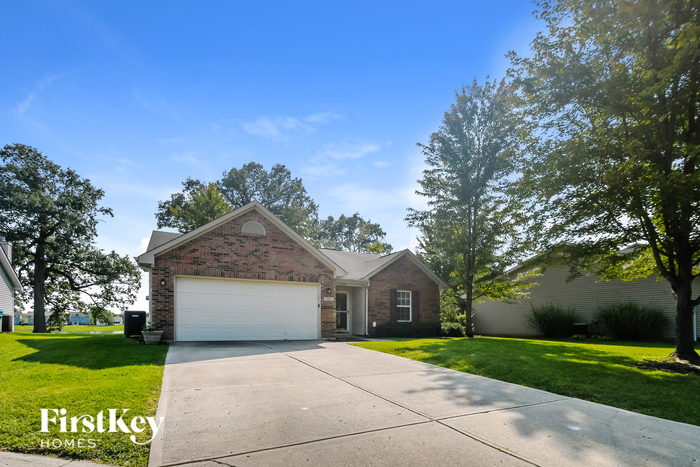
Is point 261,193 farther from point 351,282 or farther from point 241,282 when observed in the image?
point 241,282

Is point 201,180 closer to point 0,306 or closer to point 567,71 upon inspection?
point 0,306

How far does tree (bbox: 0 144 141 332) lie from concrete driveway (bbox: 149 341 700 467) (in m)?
24.9

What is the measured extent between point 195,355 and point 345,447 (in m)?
7.37

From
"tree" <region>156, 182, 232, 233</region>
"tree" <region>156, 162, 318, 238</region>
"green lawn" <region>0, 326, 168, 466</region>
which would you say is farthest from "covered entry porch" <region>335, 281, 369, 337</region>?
"tree" <region>156, 162, 318, 238</region>

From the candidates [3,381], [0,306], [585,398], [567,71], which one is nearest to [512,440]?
[585,398]

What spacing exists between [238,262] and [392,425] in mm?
10826

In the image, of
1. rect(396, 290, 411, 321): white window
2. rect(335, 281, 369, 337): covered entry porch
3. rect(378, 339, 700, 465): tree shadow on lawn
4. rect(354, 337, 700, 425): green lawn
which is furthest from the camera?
rect(396, 290, 411, 321): white window

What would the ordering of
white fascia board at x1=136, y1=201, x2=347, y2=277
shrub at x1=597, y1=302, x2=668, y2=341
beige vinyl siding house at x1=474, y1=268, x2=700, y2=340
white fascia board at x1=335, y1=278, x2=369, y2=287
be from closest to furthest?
white fascia board at x1=136, y1=201, x2=347, y2=277, shrub at x1=597, y1=302, x2=668, y2=341, beige vinyl siding house at x1=474, y1=268, x2=700, y2=340, white fascia board at x1=335, y1=278, x2=369, y2=287

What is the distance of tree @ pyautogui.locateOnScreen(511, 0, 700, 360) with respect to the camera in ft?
28.6

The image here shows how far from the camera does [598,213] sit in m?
10.6

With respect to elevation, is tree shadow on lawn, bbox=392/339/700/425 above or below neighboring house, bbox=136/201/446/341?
below

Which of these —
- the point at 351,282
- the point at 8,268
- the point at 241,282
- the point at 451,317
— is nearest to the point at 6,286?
the point at 8,268

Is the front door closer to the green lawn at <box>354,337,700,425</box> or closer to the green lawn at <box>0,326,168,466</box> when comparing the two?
the green lawn at <box>354,337,700,425</box>

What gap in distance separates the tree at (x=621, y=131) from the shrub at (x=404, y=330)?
887 centimetres
